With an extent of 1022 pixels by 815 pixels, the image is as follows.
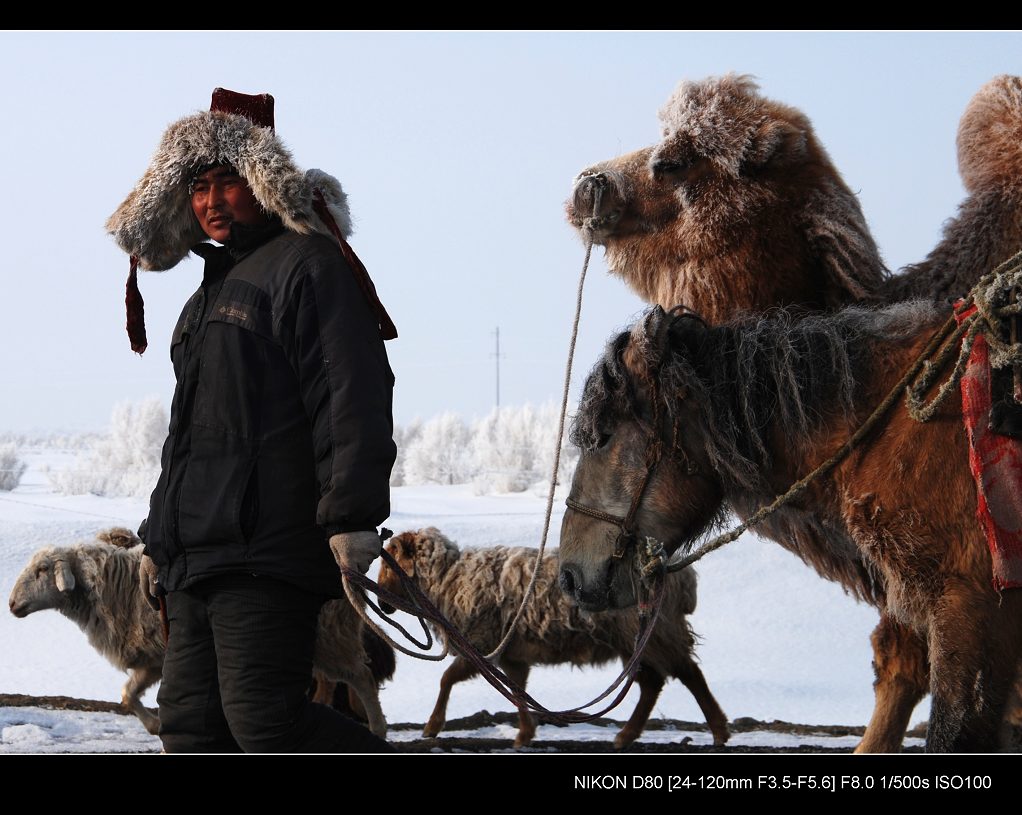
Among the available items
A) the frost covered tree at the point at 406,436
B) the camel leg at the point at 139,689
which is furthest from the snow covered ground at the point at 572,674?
the frost covered tree at the point at 406,436

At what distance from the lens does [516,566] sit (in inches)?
321

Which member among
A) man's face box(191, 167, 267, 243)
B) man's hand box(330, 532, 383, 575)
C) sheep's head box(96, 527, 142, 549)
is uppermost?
man's face box(191, 167, 267, 243)

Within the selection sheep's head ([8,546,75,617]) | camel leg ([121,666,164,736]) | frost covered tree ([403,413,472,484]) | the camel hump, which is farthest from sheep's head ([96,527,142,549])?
frost covered tree ([403,413,472,484])

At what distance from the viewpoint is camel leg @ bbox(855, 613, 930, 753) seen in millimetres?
4691

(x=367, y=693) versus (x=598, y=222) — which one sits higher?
(x=598, y=222)

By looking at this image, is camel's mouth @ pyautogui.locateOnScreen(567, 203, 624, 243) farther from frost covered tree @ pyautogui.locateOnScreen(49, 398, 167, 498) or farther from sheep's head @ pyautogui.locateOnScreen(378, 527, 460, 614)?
frost covered tree @ pyautogui.locateOnScreen(49, 398, 167, 498)

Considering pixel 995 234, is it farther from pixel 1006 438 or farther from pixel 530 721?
pixel 530 721

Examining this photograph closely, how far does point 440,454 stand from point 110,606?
26.7 m

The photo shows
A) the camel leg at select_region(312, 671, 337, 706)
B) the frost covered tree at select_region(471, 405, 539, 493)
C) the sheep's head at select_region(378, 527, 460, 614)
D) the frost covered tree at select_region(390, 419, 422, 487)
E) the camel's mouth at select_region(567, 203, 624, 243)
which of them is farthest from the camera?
the frost covered tree at select_region(390, 419, 422, 487)

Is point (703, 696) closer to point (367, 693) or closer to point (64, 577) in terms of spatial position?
point (367, 693)

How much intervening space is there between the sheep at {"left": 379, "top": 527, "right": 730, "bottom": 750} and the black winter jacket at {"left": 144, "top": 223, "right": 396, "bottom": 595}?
4477mm

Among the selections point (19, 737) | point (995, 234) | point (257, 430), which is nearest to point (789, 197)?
point (995, 234)

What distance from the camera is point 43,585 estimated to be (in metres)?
7.97

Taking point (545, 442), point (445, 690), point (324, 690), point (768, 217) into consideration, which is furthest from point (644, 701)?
point (545, 442)
